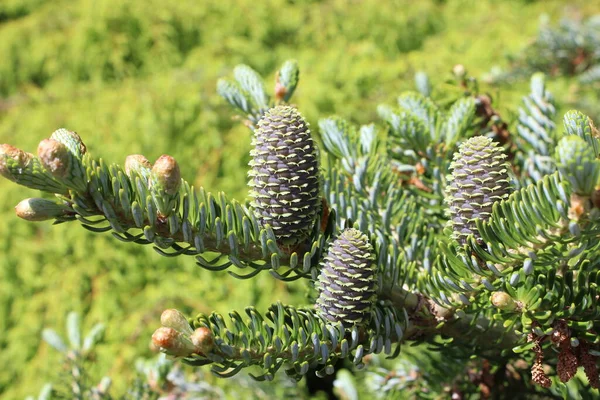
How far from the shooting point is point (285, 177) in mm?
471

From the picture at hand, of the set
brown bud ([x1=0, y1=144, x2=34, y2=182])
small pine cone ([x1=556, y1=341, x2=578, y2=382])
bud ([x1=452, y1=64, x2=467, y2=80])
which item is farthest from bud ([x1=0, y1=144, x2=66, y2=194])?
bud ([x1=452, y1=64, x2=467, y2=80])

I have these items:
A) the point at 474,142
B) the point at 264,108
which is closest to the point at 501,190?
the point at 474,142

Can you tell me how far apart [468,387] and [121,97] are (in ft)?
6.83

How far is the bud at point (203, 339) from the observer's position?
410 millimetres

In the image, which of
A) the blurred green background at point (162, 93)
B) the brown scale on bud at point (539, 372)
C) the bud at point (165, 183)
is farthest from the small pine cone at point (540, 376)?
the blurred green background at point (162, 93)

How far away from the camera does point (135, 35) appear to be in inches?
116

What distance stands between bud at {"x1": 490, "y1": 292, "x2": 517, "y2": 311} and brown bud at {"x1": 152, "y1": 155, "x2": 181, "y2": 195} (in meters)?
0.27

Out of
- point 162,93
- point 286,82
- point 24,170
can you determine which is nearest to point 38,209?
point 24,170

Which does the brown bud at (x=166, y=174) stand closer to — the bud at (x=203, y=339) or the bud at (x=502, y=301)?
the bud at (x=203, y=339)

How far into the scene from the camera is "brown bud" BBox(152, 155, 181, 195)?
0.41 metres

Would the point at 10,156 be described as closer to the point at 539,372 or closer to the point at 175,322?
the point at 175,322

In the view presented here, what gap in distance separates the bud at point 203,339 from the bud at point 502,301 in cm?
23

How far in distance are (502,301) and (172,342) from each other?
259 mm

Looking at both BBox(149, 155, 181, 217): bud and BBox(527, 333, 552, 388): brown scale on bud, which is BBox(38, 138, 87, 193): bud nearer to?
BBox(149, 155, 181, 217): bud
